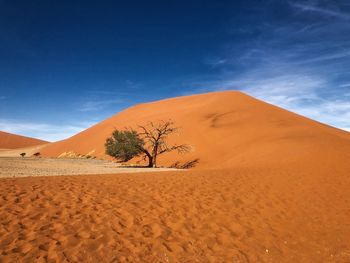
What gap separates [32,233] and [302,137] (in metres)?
20.7

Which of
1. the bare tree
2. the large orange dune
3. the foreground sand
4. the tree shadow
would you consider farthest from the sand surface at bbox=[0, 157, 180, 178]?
the large orange dune

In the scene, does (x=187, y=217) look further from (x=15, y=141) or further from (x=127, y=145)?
(x=15, y=141)

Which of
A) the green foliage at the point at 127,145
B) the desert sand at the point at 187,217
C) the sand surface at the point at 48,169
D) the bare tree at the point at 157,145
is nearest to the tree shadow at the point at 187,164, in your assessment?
the bare tree at the point at 157,145

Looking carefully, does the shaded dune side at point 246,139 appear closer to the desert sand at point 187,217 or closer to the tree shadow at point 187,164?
the tree shadow at point 187,164

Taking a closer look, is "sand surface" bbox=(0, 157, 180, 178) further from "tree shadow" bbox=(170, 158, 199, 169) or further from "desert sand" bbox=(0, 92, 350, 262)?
"desert sand" bbox=(0, 92, 350, 262)

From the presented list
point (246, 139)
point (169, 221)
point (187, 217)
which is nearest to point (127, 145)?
point (246, 139)

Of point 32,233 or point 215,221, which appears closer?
point 32,233

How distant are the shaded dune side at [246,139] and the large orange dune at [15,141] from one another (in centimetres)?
7205

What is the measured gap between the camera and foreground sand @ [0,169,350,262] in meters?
5.96

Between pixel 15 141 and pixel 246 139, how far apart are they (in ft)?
371

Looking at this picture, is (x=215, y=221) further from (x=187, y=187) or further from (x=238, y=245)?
(x=187, y=187)

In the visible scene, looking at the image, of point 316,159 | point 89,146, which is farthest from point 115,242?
point 89,146

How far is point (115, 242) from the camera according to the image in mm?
6234

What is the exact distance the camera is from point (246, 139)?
26781 mm
